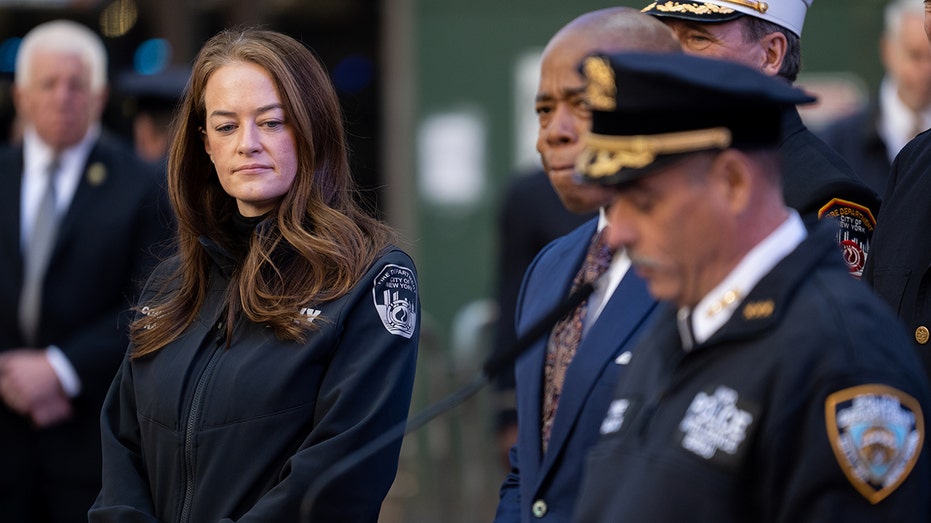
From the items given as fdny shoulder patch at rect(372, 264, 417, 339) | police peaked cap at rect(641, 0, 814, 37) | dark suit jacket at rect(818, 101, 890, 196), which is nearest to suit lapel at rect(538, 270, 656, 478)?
fdny shoulder patch at rect(372, 264, 417, 339)

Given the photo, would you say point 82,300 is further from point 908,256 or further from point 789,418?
point 789,418

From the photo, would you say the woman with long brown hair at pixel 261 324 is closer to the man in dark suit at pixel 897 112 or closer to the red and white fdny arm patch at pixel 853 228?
the red and white fdny arm patch at pixel 853 228

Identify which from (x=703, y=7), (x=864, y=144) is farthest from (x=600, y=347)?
(x=864, y=144)

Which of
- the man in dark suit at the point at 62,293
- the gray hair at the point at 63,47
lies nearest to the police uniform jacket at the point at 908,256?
the man in dark suit at the point at 62,293

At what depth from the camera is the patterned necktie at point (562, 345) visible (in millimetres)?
3279

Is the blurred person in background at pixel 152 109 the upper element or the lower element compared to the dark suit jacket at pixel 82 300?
upper

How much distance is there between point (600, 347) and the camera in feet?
10.3

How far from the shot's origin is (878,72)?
9633mm

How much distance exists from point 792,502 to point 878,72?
7.97m

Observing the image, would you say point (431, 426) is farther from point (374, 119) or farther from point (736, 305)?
point (736, 305)

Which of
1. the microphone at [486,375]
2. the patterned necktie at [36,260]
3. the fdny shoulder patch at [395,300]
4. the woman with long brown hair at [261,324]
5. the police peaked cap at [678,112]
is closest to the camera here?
the police peaked cap at [678,112]

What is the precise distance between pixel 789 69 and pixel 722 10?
11.1 inches

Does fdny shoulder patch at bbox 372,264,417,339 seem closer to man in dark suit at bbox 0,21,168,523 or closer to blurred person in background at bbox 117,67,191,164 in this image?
man in dark suit at bbox 0,21,168,523

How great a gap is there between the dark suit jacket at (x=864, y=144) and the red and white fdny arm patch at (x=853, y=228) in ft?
10.6
